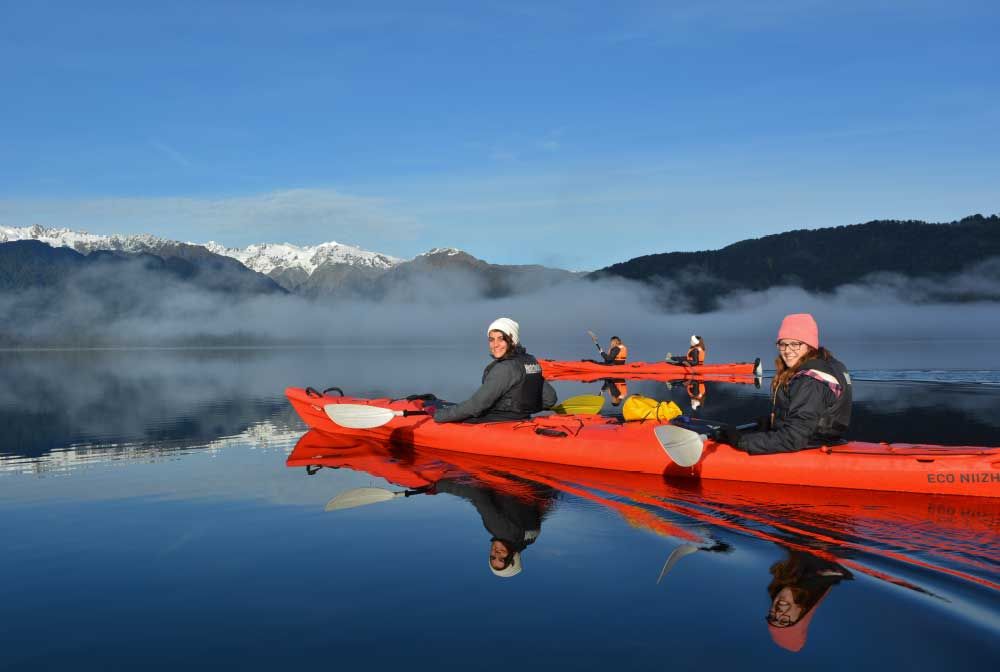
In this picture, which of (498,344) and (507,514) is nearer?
(507,514)

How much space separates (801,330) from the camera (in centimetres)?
938

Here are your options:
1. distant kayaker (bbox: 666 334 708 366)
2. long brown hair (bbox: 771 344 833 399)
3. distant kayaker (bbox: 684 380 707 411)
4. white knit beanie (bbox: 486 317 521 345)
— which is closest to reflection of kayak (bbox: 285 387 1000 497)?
long brown hair (bbox: 771 344 833 399)

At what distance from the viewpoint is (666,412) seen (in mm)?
12008

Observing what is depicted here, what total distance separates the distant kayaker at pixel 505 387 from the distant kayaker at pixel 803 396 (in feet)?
12.7

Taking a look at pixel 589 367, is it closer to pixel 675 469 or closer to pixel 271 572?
pixel 675 469

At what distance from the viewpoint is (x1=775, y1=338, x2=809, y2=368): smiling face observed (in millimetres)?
9391

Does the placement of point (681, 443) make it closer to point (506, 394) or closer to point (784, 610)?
point (506, 394)

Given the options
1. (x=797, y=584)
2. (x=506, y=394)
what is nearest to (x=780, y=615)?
(x=797, y=584)

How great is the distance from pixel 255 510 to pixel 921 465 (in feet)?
29.4

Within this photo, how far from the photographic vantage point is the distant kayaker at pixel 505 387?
483 inches

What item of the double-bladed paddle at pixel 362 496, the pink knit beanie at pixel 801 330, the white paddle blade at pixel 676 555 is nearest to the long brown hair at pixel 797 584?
the white paddle blade at pixel 676 555

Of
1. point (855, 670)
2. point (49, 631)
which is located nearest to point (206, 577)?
point (49, 631)

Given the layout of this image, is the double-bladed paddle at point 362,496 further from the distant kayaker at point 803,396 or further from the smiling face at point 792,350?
the smiling face at point 792,350

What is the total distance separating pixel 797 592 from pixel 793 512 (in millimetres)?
2710
